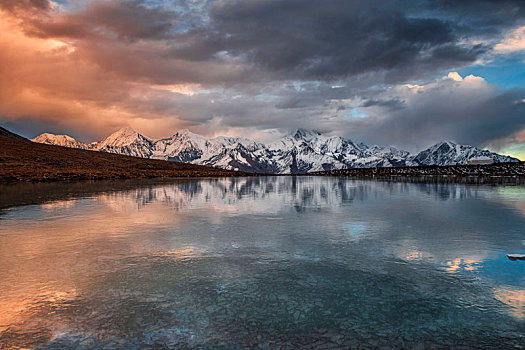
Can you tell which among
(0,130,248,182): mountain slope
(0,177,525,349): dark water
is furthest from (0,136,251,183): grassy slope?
(0,177,525,349): dark water

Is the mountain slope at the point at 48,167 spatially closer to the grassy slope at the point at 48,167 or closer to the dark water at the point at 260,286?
the grassy slope at the point at 48,167

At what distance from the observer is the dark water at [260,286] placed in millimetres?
7637

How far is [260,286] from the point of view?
10.5 m

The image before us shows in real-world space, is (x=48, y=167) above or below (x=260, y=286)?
above

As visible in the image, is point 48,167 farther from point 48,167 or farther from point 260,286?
point 260,286

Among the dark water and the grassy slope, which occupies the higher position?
the grassy slope

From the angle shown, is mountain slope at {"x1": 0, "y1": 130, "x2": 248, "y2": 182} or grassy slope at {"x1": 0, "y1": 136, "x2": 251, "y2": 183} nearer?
grassy slope at {"x1": 0, "y1": 136, "x2": 251, "y2": 183}

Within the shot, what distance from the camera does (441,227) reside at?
2014 centimetres

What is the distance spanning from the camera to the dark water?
7.64 meters

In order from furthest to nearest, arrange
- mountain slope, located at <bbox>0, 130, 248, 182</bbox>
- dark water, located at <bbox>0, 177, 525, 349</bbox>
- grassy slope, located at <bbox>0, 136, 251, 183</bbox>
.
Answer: mountain slope, located at <bbox>0, 130, 248, 182</bbox> < grassy slope, located at <bbox>0, 136, 251, 183</bbox> < dark water, located at <bbox>0, 177, 525, 349</bbox>

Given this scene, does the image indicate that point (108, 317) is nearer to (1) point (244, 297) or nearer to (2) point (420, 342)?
(1) point (244, 297)

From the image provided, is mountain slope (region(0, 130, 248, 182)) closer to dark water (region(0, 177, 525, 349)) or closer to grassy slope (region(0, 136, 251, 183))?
grassy slope (region(0, 136, 251, 183))

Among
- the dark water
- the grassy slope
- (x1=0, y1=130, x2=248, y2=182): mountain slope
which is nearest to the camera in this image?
the dark water

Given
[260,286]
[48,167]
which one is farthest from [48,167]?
[260,286]
